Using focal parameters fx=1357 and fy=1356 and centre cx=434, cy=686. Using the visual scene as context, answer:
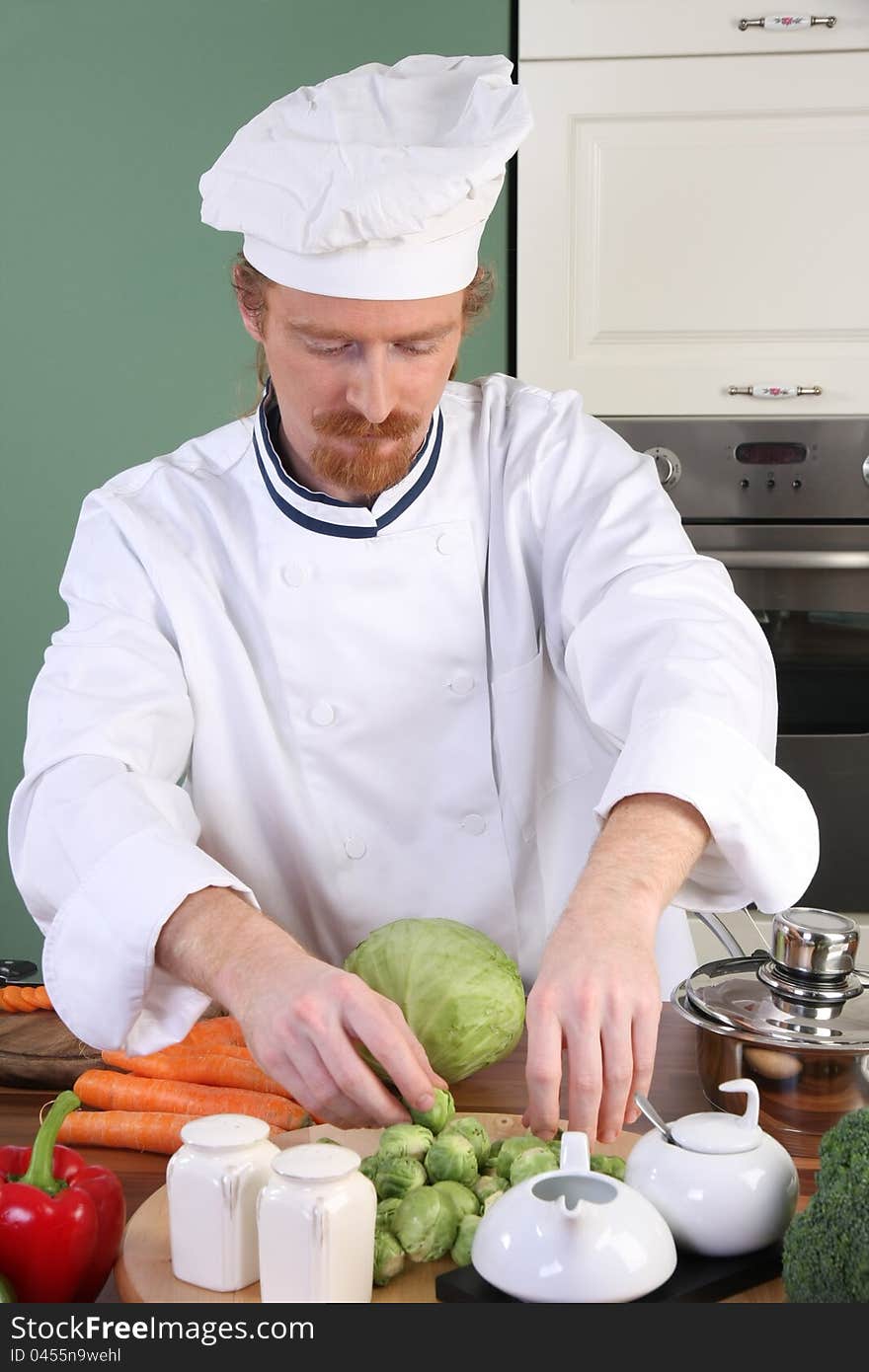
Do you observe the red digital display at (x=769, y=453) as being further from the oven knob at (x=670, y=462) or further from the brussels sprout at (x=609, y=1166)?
the brussels sprout at (x=609, y=1166)

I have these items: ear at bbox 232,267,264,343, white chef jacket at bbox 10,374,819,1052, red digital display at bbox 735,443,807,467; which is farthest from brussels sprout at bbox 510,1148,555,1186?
red digital display at bbox 735,443,807,467

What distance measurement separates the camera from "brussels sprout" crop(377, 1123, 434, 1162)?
87 centimetres

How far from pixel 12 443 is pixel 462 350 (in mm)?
865

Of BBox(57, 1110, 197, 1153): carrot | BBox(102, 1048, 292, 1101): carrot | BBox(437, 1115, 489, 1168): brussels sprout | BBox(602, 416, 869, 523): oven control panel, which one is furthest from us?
BBox(602, 416, 869, 523): oven control panel

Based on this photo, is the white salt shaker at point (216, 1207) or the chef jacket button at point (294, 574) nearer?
the white salt shaker at point (216, 1207)

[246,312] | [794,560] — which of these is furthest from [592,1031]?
[794,560]

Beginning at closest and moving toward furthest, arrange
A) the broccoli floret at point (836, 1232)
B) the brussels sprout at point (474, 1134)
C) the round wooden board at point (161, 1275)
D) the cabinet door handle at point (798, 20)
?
the broccoli floret at point (836, 1232)
the round wooden board at point (161, 1275)
the brussels sprout at point (474, 1134)
the cabinet door handle at point (798, 20)

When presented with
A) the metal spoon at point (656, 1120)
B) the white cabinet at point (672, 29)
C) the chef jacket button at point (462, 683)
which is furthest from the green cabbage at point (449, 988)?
the white cabinet at point (672, 29)

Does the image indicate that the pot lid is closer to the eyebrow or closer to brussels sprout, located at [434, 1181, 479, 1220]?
brussels sprout, located at [434, 1181, 479, 1220]

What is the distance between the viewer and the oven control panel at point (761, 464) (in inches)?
93.2

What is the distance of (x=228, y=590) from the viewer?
1.47 metres

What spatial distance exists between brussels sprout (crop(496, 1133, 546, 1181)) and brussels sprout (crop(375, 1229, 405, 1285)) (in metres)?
0.10

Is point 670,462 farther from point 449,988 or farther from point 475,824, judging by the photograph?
point 449,988

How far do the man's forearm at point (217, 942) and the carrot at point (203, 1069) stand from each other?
13 cm
